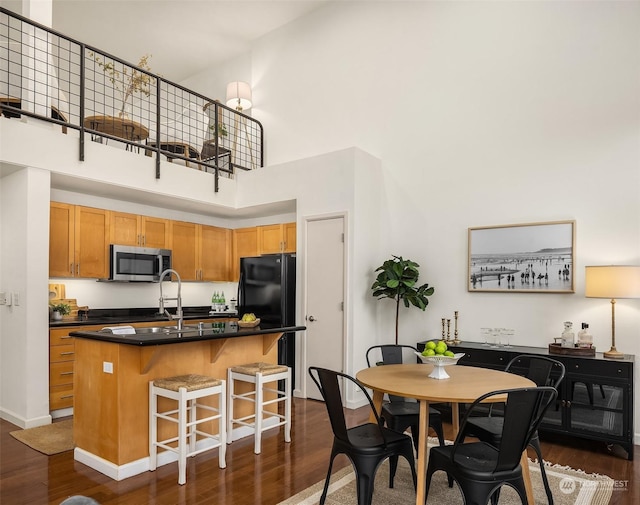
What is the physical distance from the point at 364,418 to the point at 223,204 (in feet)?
10.6

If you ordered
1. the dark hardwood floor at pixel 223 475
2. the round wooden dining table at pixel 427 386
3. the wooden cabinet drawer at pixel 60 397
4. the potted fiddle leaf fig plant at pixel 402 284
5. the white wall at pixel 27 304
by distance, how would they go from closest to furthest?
the round wooden dining table at pixel 427 386, the dark hardwood floor at pixel 223 475, the white wall at pixel 27 304, the wooden cabinet drawer at pixel 60 397, the potted fiddle leaf fig plant at pixel 402 284

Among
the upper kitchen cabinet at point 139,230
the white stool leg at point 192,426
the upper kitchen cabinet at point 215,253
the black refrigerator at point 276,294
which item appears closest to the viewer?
the white stool leg at point 192,426

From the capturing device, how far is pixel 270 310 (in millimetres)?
5508

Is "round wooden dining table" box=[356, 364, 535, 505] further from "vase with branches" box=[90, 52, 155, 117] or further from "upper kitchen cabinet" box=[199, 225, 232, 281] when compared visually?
"vase with branches" box=[90, 52, 155, 117]

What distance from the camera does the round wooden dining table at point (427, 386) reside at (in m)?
2.42

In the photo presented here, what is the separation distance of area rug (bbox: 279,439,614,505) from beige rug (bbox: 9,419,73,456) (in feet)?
6.75

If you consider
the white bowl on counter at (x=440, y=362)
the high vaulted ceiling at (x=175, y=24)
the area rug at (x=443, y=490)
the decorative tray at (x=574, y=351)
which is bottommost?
the area rug at (x=443, y=490)

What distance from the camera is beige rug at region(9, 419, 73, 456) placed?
3662mm

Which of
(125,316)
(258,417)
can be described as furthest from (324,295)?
(125,316)

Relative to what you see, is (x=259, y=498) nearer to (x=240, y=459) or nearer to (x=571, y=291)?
(x=240, y=459)

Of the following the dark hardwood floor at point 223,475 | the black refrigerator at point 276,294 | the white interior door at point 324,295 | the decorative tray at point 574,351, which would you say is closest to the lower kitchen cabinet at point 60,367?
the dark hardwood floor at point 223,475

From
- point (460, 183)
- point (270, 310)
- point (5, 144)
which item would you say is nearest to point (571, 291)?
point (460, 183)

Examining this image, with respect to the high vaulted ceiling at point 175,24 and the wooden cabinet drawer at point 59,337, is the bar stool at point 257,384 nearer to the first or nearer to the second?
the wooden cabinet drawer at point 59,337

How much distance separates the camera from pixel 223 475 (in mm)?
3199
